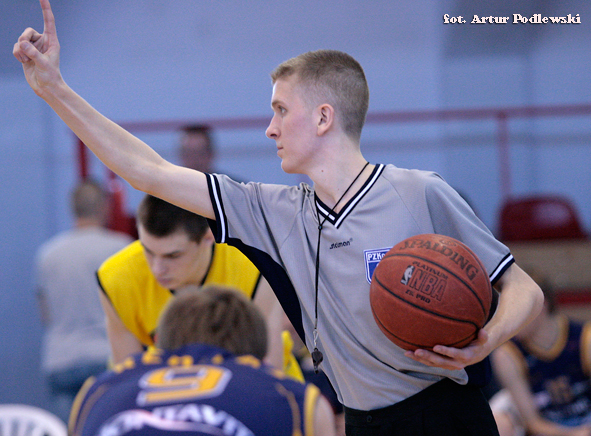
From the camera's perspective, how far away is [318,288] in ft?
7.32

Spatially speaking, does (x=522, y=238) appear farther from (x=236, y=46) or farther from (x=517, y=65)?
(x=236, y=46)

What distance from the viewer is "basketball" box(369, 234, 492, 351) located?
1.93 metres

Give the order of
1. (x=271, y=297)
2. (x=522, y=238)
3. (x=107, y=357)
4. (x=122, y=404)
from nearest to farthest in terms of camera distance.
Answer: (x=122, y=404) < (x=271, y=297) < (x=107, y=357) < (x=522, y=238)

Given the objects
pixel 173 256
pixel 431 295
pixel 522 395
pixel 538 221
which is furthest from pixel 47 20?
pixel 538 221

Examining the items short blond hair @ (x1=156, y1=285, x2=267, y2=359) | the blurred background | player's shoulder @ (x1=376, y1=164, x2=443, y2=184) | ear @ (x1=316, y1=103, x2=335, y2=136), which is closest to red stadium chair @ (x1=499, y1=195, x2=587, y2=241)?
the blurred background

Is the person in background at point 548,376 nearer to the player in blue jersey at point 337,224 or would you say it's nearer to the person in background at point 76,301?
the player in blue jersey at point 337,224

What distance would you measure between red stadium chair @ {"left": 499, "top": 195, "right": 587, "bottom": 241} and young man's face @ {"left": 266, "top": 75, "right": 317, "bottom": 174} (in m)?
4.37

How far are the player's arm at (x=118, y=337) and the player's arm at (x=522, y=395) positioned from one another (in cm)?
270

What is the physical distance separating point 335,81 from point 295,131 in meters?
0.24

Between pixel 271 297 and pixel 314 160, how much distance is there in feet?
3.04

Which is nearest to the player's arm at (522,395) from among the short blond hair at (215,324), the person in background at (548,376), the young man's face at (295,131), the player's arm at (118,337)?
the person in background at (548,376)

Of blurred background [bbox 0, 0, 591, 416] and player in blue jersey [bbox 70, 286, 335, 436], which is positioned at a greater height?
blurred background [bbox 0, 0, 591, 416]

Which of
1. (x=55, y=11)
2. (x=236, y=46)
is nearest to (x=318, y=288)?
(x=236, y=46)

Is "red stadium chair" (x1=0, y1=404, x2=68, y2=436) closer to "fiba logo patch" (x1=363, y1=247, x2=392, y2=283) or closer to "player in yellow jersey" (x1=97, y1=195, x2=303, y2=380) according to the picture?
"player in yellow jersey" (x1=97, y1=195, x2=303, y2=380)
